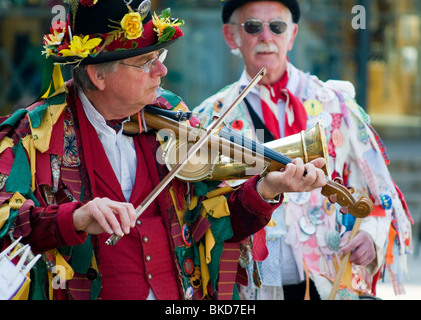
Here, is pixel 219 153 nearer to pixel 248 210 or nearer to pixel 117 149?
pixel 248 210

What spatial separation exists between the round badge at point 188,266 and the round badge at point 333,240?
1.06m

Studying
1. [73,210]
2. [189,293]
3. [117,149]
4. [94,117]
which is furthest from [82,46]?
[189,293]

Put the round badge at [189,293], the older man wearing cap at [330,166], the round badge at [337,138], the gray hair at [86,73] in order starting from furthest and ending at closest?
1. the round badge at [337,138]
2. the older man wearing cap at [330,166]
3. the round badge at [189,293]
4. the gray hair at [86,73]

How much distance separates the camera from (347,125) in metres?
4.12

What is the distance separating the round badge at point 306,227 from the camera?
3.98 meters

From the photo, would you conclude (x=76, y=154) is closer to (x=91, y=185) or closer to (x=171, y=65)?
(x=91, y=185)

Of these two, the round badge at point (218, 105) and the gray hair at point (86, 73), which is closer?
the gray hair at point (86, 73)

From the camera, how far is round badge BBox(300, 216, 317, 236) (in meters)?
3.98

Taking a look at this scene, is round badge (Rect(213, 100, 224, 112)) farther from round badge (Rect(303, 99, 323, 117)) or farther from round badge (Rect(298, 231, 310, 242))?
round badge (Rect(298, 231, 310, 242))

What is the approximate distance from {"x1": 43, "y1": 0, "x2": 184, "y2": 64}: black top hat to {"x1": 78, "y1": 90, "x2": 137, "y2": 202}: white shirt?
Result: 216 mm

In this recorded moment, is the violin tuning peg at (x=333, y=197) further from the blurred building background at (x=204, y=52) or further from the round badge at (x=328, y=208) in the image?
the blurred building background at (x=204, y=52)

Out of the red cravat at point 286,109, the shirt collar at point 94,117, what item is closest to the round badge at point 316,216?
the red cravat at point 286,109

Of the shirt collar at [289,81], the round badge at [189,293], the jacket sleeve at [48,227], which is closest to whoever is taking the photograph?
the jacket sleeve at [48,227]

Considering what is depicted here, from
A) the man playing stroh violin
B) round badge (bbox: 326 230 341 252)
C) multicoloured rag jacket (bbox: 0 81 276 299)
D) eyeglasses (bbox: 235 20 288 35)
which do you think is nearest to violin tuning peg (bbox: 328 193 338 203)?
the man playing stroh violin
